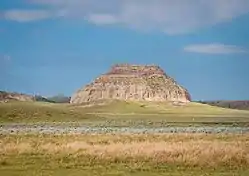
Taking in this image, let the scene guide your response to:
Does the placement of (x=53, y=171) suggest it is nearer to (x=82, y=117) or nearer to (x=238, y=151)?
(x=238, y=151)

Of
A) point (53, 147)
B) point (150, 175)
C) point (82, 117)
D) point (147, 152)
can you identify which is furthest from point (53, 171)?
point (82, 117)

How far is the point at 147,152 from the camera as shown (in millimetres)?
34688

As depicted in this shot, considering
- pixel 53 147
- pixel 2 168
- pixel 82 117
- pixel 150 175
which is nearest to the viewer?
pixel 150 175

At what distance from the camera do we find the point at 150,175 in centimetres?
2645

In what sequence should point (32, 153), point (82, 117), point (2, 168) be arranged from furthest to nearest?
point (82, 117) → point (32, 153) → point (2, 168)

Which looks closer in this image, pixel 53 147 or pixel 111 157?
pixel 111 157

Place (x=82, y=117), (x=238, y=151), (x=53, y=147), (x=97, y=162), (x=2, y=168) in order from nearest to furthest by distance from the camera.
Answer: (x=2, y=168), (x=97, y=162), (x=238, y=151), (x=53, y=147), (x=82, y=117)

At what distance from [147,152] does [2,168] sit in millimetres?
10299

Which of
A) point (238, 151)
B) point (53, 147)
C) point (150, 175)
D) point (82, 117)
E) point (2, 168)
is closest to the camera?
point (150, 175)

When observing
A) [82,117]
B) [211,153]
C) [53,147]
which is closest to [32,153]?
[53,147]

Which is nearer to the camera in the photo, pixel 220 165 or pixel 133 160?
pixel 220 165

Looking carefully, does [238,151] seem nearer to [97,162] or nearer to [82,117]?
[97,162]

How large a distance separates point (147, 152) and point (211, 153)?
4287 mm

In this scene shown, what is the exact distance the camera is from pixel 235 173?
26844 millimetres
